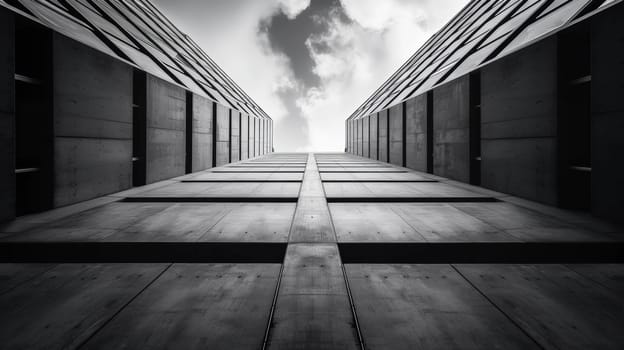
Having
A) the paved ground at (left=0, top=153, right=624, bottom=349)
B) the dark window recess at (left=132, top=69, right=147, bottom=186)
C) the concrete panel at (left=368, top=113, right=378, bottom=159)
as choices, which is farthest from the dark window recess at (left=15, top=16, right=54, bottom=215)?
the concrete panel at (left=368, top=113, right=378, bottom=159)

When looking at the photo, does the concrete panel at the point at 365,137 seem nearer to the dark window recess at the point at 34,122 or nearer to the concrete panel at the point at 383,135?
the concrete panel at the point at 383,135

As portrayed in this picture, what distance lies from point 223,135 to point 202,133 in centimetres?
395

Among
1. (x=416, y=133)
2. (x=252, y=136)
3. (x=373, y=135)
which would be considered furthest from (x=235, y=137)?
(x=416, y=133)

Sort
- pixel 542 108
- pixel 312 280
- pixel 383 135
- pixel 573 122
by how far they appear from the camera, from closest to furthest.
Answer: pixel 312 280
pixel 573 122
pixel 542 108
pixel 383 135

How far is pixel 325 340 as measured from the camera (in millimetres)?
2963

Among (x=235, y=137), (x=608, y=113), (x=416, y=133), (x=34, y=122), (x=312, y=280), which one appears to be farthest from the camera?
(x=235, y=137)

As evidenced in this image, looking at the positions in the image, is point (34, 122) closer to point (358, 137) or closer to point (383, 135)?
point (383, 135)

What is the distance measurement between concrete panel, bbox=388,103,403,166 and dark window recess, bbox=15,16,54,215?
17998 mm

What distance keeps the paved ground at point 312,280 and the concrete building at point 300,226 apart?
28 millimetres

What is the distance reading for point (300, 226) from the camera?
628 cm

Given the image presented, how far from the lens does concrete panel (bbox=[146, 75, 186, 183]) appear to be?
11.9m

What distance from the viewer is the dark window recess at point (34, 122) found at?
7.09 metres

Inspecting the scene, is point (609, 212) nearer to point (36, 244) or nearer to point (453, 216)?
point (453, 216)


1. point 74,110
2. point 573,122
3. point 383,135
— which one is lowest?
point 573,122
